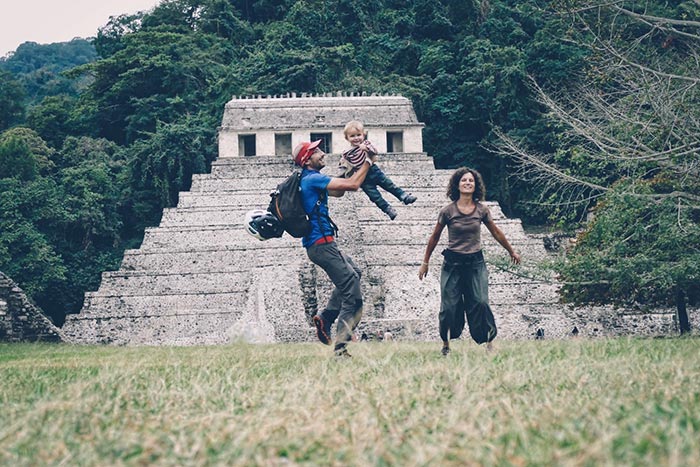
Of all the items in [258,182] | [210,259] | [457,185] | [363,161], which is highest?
[258,182]

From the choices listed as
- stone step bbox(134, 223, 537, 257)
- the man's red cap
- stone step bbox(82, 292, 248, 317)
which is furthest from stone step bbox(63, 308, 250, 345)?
the man's red cap

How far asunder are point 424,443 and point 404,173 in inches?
1079

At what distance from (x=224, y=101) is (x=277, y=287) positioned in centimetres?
1757

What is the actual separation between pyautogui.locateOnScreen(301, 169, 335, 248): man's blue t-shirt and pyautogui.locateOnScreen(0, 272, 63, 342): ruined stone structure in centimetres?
906

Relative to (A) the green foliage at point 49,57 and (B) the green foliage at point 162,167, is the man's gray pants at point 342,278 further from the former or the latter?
(A) the green foliage at point 49,57

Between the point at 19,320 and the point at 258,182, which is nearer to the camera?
the point at 19,320

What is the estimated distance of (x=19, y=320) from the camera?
1502 cm

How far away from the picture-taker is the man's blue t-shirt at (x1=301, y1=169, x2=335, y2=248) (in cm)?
683

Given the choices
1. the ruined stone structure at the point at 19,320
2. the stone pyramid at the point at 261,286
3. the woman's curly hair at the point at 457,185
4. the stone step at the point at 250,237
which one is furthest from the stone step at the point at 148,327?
the woman's curly hair at the point at 457,185

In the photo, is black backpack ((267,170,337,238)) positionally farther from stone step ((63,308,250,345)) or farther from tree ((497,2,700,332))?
stone step ((63,308,250,345))

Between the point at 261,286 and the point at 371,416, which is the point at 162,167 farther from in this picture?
the point at 371,416

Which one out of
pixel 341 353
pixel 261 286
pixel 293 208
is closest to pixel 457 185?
pixel 293 208

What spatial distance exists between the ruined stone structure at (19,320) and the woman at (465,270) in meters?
9.23

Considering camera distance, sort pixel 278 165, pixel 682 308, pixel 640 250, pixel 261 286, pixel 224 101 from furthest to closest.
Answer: pixel 224 101
pixel 278 165
pixel 261 286
pixel 682 308
pixel 640 250
